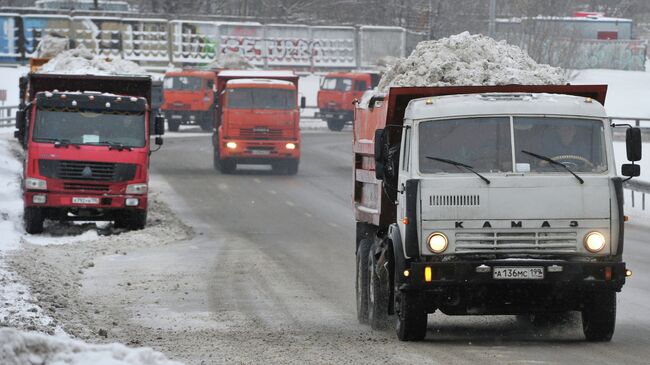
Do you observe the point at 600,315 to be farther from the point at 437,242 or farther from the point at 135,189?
the point at 135,189

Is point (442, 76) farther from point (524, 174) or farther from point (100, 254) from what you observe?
point (100, 254)

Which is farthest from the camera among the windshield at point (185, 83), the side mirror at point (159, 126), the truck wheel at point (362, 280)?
the windshield at point (185, 83)

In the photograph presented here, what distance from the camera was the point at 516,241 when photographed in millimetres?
11633

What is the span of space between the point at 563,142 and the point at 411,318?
1965 millimetres

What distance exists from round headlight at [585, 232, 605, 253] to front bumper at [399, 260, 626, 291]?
A: 0.13 metres

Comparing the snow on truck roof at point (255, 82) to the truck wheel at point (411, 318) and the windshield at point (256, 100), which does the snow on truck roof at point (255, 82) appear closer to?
the windshield at point (256, 100)

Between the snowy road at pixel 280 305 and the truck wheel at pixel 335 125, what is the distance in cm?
3423

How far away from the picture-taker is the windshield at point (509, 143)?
1192cm

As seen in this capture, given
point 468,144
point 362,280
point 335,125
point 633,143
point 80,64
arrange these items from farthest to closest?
Answer: point 335,125 < point 80,64 < point 362,280 < point 468,144 < point 633,143

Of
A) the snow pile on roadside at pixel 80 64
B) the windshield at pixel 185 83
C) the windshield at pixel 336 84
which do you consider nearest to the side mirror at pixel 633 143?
the snow pile on roadside at pixel 80 64

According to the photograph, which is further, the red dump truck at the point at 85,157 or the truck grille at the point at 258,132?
the truck grille at the point at 258,132

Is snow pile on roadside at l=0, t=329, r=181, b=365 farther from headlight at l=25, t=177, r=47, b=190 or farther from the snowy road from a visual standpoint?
headlight at l=25, t=177, r=47, b=190

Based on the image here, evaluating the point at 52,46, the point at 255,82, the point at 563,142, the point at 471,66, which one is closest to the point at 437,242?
the point at 563,142

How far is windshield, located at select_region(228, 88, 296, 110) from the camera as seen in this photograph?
39.5 meters
